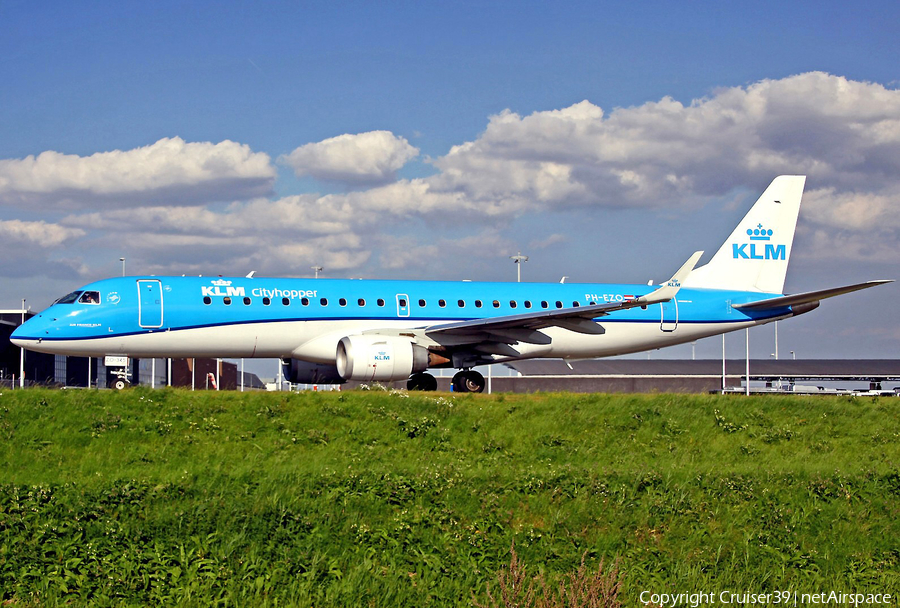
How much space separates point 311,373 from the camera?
31.0m

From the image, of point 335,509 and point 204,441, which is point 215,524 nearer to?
point 335,509

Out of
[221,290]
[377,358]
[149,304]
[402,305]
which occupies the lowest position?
[377,358]

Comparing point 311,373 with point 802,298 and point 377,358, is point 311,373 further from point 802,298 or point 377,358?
point 802,298

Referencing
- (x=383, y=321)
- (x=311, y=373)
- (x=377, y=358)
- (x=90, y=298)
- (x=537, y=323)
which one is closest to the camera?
(x=377, y=358)

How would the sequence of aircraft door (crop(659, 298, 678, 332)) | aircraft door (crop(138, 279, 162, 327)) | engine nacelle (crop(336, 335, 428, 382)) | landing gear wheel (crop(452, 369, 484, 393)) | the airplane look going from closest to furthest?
engine nacelle (crop(336, 335, 428, 382)) → the airplane → aircraft door (crop(138, 279, 162, 327)) → landing gear wheel (crop(452, 369, 484, 393)) → aircraft door (crop(659, 298, 678, 332))

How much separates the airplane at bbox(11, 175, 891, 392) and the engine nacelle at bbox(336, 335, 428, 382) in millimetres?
34

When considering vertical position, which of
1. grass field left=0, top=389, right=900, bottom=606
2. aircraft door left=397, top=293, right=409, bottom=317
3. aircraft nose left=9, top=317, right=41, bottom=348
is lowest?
grass field left=0, top=389, right=900, bottom=606

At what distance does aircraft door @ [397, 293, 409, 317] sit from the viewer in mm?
30500

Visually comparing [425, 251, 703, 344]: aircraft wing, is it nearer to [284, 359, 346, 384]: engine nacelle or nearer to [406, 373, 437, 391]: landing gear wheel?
[406, 373, 437, 391]: landing gear wheel

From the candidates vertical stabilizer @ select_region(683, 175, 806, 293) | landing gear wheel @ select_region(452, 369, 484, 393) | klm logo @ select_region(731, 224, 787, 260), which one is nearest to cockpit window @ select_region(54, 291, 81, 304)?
landing gear wheel @ select_region(452, 369, 484, 393)

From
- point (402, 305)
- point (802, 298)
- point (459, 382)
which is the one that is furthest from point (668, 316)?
point (402, 305)

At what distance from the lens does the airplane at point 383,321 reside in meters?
27.5

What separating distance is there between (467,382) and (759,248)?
14326 mm

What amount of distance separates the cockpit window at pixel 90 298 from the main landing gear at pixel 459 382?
10295 millimetres
